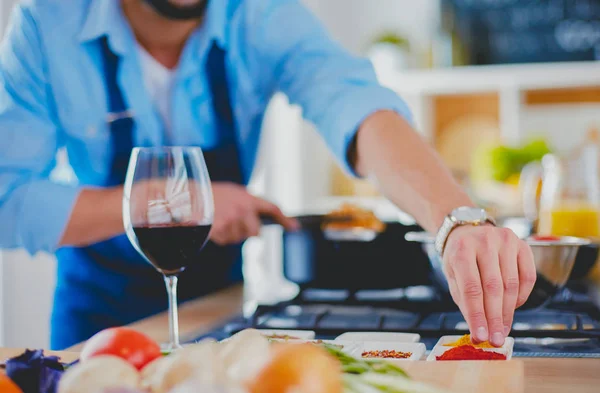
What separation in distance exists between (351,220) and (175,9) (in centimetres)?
51

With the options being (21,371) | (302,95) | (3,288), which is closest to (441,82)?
(3,288)

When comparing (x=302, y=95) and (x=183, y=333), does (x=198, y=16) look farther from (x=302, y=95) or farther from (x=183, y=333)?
(x=183, y=333)

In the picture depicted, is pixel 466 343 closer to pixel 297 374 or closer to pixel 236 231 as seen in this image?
pixel 297 374

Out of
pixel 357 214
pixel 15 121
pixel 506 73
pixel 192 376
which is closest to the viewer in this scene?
pixel 192 376

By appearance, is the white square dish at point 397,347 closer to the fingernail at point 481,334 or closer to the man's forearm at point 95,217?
the fingernail at point 481,334

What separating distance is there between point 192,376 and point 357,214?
1.11 metres

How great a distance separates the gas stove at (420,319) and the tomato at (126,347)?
0.39 metres

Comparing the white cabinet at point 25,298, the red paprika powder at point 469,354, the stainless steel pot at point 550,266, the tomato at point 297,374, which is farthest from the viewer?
the white cabinet at point 25,298

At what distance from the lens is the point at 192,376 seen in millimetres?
542

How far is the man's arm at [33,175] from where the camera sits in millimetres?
1448

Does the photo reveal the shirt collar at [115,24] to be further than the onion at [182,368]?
Yes

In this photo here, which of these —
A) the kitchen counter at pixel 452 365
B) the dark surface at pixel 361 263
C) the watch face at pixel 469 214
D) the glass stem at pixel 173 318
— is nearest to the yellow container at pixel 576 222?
the dark surface at pixel 361 263

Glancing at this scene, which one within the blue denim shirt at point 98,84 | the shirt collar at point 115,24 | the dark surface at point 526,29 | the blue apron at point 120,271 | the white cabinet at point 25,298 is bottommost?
the white cabinet at point 25,298

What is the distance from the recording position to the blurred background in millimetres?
4281
